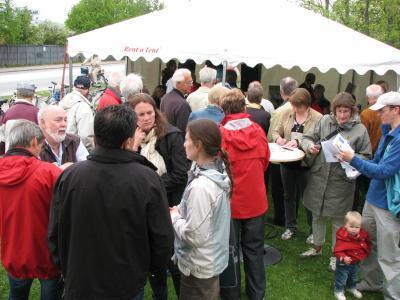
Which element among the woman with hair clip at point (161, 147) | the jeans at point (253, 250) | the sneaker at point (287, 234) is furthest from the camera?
the sneaker at point (287, 234)

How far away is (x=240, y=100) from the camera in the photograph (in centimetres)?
337

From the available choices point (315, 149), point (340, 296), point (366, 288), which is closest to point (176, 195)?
point (315, 149)

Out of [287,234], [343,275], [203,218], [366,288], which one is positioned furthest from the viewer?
[287,234]

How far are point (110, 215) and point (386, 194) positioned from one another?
7.95ft

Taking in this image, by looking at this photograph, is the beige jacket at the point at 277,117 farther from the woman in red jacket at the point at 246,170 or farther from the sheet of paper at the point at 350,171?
the woman in red jacket at the point at 246,170

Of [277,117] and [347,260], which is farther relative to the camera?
[277,117]

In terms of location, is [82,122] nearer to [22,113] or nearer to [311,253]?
[22,113]

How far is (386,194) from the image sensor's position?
3.51 m

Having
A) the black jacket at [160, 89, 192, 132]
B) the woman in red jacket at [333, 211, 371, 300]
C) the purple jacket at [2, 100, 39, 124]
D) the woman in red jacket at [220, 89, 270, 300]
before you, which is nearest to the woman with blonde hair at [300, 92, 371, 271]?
the woman in red jacket at [333, 211, 371, 300]

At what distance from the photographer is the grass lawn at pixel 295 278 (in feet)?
12.9

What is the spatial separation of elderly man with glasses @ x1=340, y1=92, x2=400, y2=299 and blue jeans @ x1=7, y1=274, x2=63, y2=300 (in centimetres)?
239

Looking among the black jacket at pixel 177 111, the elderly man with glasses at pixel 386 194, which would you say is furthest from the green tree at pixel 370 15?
the elderly man with glasses at pixel 386 194

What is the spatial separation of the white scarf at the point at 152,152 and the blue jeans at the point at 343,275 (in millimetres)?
1813

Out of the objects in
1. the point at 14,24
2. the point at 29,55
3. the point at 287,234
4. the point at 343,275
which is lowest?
the point at 287,234
